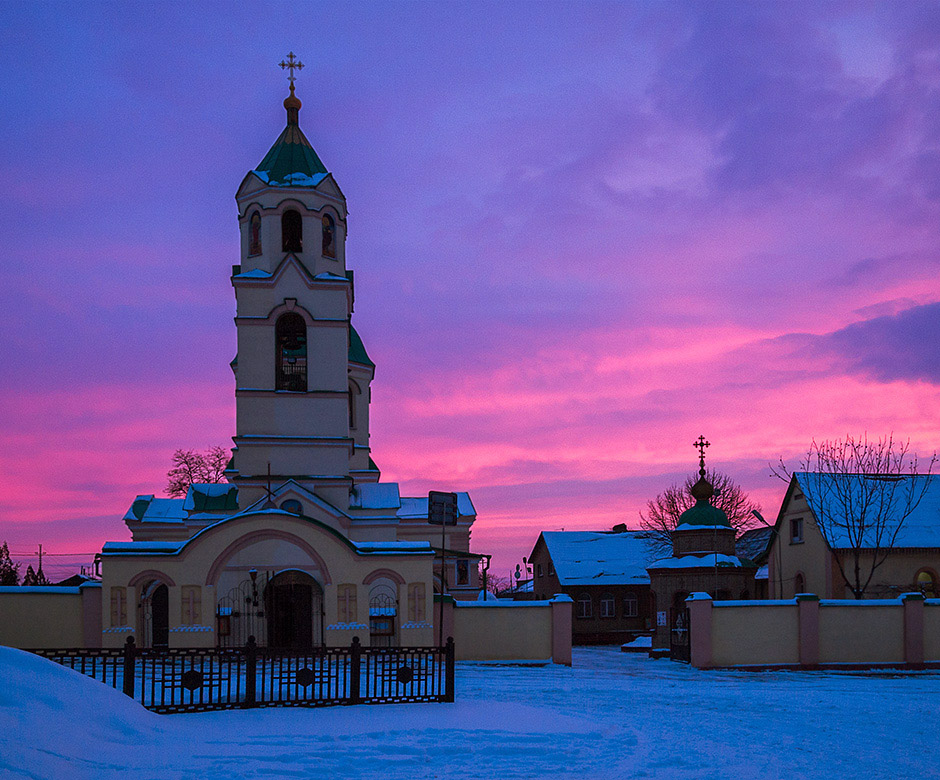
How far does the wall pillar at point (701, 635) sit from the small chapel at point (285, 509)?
678 centimetres

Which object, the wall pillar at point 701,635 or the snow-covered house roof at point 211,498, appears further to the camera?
the snow-covered house roof at point 211,498

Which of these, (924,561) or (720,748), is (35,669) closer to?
(720,748)

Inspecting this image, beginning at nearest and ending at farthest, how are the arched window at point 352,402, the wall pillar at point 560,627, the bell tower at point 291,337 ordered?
the wall pillar at point 560,627
the bell tower at point 291,337
the arched window at point 352,402

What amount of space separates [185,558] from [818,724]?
52.8 ft

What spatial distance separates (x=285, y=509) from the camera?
27.2 m

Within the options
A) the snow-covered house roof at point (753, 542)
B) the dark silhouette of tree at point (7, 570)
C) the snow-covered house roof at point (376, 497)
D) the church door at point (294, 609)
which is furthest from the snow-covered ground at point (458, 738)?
the dark silhouette of tree at point (7, 570)

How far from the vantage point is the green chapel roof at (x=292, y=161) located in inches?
1145

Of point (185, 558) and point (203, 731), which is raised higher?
point (185, 558)

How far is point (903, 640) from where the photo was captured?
2583cm

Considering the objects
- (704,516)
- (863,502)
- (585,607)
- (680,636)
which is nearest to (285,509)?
(680,636)

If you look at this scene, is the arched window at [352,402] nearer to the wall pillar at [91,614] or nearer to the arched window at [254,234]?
the arched window at [254,234]

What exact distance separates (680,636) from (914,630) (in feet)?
21.7

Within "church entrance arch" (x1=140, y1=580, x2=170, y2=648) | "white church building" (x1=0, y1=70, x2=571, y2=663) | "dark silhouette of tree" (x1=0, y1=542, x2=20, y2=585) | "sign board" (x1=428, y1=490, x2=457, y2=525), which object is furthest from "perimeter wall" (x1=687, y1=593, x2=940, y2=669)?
"dark silhouette of tree" (x1=0, y1=542, x2=20, y2=585)

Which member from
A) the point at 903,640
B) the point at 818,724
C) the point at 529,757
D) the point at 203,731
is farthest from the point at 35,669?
the point at 903,640
